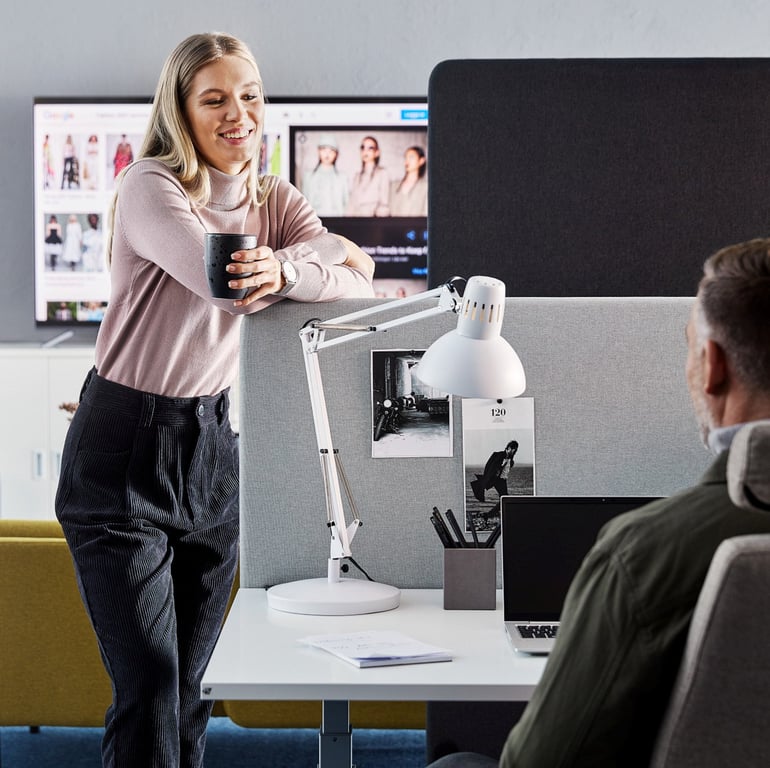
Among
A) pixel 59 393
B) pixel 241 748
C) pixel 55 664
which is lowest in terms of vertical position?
pixel 241 748

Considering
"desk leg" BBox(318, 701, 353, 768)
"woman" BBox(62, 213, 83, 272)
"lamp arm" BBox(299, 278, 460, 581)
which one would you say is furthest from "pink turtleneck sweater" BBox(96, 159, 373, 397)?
"woman" BBox(62, 213, 83, 272)

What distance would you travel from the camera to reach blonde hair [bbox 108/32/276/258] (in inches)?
69.9

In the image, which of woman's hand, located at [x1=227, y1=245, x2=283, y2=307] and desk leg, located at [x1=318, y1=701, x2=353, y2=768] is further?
woman's hand, located at [x1=227, y1=245, x2=283, y2=307]

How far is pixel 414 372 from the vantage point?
1.87 m

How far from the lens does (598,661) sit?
91 centimetres

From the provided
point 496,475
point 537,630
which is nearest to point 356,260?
point 496,475

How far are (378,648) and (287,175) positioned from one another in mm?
3660

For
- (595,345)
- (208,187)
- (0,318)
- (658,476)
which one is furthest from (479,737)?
(0,318)

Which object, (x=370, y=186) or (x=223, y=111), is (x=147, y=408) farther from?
(x=370, y=186)

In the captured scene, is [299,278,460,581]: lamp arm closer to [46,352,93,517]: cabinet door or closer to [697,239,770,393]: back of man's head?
[697,239,770,393]: back of man's head

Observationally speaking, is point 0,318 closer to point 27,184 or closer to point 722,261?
point 27,184

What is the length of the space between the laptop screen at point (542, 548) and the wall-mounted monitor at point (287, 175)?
3.27 metres

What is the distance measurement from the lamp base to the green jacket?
697 millimetres

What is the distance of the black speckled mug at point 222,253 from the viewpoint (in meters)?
1.58
